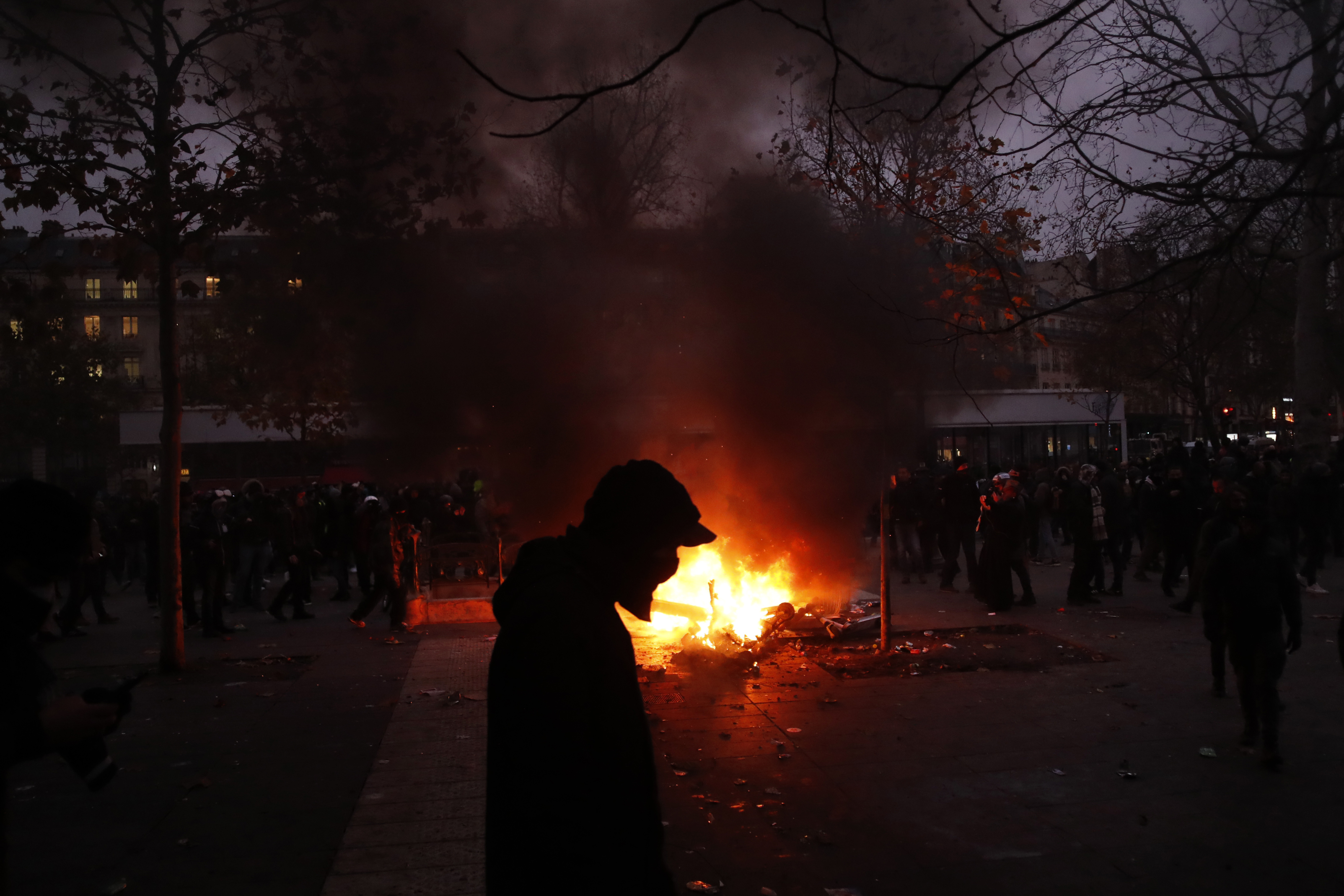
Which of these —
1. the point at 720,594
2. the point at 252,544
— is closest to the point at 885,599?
the point at 720,594

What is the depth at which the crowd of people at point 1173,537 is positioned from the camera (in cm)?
533

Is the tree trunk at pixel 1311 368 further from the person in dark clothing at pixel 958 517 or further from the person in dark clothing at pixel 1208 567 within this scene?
the person in dark clothing at pixel 958 517

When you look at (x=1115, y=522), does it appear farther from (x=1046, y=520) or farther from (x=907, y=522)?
(x=1046, y=520)

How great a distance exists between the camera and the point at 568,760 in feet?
4.89

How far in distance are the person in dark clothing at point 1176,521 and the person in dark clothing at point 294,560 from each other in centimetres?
1066

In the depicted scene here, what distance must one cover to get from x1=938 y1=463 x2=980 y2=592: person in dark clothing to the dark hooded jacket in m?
11.0

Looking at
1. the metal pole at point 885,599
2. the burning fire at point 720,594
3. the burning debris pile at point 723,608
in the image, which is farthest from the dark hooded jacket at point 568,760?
the burning fire at point 720,594

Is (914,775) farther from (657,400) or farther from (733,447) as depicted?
(657,400)

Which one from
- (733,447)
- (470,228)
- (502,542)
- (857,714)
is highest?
(470,228)

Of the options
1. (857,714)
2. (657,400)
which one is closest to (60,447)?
(657,400)

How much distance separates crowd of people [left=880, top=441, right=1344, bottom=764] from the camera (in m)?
5.33

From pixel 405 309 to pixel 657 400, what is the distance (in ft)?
10.2

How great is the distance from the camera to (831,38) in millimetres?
3420

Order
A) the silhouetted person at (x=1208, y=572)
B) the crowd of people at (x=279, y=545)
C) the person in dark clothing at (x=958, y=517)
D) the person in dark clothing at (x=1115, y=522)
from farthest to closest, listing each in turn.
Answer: the person in dark clothing at (x=958, y=517), the person in dark clothing at (x=1115, y=522), the crowd of people at (x=279, y=545), the silhouetted person at (x=1208, y=572)
